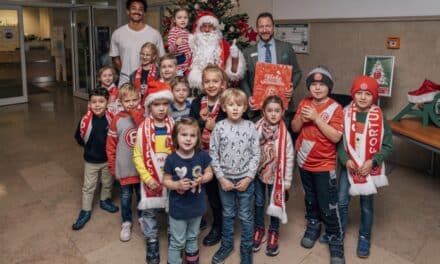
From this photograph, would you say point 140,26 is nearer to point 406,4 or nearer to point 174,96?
point 174,96

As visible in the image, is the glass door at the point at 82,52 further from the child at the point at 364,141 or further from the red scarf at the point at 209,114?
the child at the point at 364,141

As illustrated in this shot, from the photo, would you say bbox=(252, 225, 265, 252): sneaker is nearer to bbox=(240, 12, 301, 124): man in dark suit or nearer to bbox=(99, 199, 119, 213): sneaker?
bbox=(240, 12, 301, 124): man in dark suit

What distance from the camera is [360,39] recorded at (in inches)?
191

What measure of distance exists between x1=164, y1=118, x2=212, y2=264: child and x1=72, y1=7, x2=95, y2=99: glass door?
754 cm

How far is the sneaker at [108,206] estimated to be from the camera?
3.43 m

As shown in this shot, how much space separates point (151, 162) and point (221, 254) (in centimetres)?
77

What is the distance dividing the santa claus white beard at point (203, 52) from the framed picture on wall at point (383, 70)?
203 centimetres

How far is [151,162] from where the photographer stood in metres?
2.52

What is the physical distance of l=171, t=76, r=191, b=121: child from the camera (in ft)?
9.11

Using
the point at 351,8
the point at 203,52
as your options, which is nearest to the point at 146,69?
the point at 203,52

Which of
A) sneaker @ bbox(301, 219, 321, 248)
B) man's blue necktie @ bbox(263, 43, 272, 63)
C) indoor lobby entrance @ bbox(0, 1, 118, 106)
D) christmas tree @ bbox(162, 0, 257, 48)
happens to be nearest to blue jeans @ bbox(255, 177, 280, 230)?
sneaker @ bbox(301, 219, 321, 248)

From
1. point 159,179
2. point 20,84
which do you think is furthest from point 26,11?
point 159,179

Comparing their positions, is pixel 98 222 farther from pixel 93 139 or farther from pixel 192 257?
pixel 192 257

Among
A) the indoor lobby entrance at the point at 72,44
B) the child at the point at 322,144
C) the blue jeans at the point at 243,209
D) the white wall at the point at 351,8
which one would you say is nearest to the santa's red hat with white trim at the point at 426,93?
the white wall at the point at 351,8
